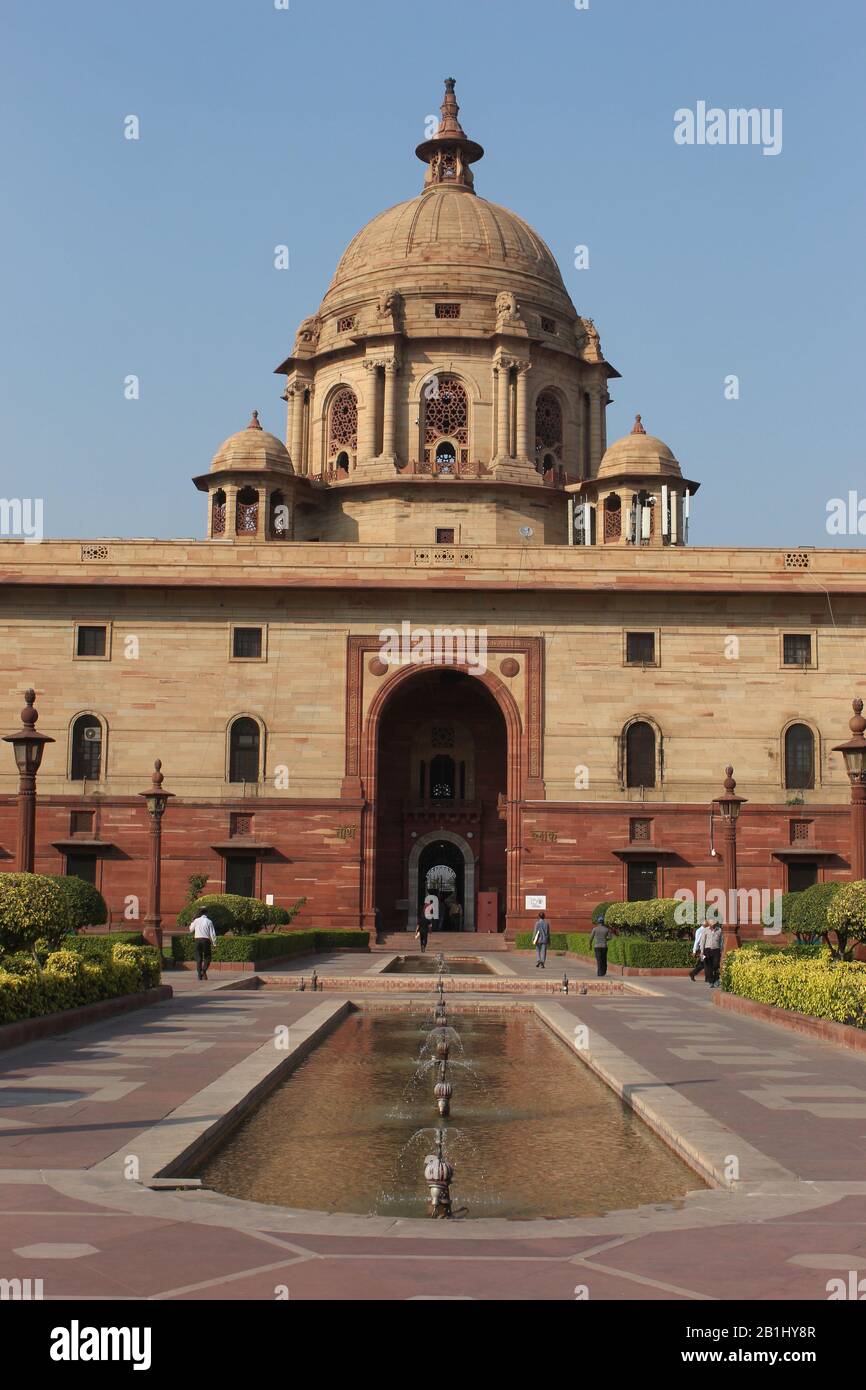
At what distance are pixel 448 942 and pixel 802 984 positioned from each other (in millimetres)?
24597

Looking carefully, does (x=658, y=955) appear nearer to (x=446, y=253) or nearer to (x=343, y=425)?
(x=343, y=425)

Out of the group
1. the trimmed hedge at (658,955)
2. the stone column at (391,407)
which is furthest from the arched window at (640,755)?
the stone column at (391,407)

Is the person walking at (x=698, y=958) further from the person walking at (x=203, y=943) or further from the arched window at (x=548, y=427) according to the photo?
the arched window at (x=548, y=427)

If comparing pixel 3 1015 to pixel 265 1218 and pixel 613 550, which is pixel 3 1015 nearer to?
pixel 265 1218

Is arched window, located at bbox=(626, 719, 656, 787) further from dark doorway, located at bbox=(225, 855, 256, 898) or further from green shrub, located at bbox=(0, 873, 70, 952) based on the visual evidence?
green shrub, located at bbox=(0, 873, 70, 952)

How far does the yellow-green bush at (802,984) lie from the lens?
1723 cm

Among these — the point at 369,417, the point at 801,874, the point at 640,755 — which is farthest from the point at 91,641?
the point at 801,874

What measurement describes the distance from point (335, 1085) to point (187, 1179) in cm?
511

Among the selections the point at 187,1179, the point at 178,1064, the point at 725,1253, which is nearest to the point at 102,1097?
the point at 178,1064

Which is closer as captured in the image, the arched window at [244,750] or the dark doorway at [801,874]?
the dark doorway at [801,874]

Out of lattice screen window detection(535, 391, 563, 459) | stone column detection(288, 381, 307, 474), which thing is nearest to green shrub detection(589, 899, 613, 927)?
lattice screen window detection(535, 391, 563, 459)

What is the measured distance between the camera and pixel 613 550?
4384cm

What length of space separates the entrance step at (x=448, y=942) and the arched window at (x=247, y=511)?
14797 mm

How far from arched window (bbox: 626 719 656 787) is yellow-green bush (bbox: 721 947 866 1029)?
747 inches
